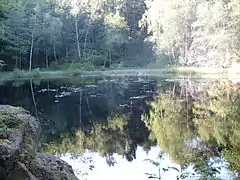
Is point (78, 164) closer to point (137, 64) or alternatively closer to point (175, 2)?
point (175, 2)

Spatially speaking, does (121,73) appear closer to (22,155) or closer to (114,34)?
(114,34)

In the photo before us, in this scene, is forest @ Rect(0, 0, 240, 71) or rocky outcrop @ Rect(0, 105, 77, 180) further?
forest @ Rect(0, 0, 240, 71)

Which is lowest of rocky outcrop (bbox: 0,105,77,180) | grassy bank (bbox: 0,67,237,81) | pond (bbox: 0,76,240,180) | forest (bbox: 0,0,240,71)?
pond (bbox: 0,76,240,180)

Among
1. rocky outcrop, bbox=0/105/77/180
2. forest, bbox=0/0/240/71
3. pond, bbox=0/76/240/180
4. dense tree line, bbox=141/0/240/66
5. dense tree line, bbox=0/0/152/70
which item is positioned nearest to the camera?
rocky outcrop, bbox=0/105/77/180

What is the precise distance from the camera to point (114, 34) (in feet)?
173

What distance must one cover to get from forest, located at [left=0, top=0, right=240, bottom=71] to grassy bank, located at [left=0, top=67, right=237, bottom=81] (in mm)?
2117

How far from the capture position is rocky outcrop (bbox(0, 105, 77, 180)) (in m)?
4.19

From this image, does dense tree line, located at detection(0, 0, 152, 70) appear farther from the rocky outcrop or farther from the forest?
the rocky outcrop

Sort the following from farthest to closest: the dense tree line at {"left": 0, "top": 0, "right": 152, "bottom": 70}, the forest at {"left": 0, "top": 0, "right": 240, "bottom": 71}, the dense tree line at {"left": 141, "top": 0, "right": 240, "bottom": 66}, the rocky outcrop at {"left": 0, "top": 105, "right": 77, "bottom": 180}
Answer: the dense tree line at {"left": 0, "top": 0, "right": 152, "bottom": 70} < the forest at {"left": 0, "top": 0, "right": 240, "bottom": 71} < the dense tree line at {"left": 141, "top": 0, "right": 240, "bottom": 66} < the rocky outcrop at {"left": 0, "top": 105, "right": 77, "bottom": 180}

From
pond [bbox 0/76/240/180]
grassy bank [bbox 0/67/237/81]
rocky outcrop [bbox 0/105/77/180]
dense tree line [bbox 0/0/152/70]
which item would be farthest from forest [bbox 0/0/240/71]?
rocky outcrop [bbox 0/105/77/180]

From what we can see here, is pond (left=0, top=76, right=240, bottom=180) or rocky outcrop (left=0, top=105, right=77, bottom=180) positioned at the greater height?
rocky outcrop (left=0, top=105, right=77, bottom=180)

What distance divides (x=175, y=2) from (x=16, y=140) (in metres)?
42.7

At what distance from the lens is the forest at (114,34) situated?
131 feet

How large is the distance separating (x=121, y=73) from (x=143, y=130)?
30.5 m
